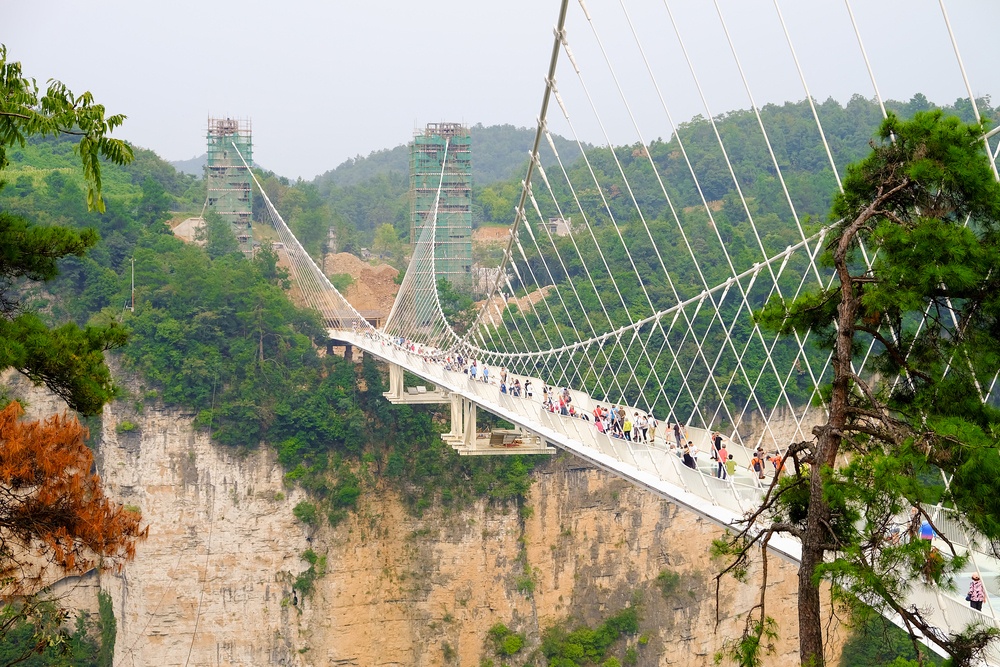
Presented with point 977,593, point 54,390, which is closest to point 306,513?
point 54,390

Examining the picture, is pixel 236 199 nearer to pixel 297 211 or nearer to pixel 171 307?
pixel 297 211

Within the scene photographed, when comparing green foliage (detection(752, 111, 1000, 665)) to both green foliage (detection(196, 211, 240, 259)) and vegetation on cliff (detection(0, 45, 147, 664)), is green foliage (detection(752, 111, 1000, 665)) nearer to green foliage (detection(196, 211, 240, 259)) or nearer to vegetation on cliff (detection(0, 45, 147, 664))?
vegetation on cliff (detection(0, 45, 147, 664))

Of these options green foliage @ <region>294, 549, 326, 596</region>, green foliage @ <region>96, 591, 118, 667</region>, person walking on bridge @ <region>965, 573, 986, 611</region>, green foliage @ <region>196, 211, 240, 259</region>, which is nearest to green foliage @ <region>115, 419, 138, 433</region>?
green foliage @ <region>96, 591, 118, 667</region>

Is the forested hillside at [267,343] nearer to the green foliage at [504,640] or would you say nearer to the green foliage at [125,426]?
the green foliage at [125,426]

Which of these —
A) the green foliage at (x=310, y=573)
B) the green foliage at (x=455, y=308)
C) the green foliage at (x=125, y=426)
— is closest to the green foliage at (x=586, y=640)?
the green foliage at (x=310, y=573)

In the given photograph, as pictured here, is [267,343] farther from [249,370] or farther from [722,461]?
[722,461]
